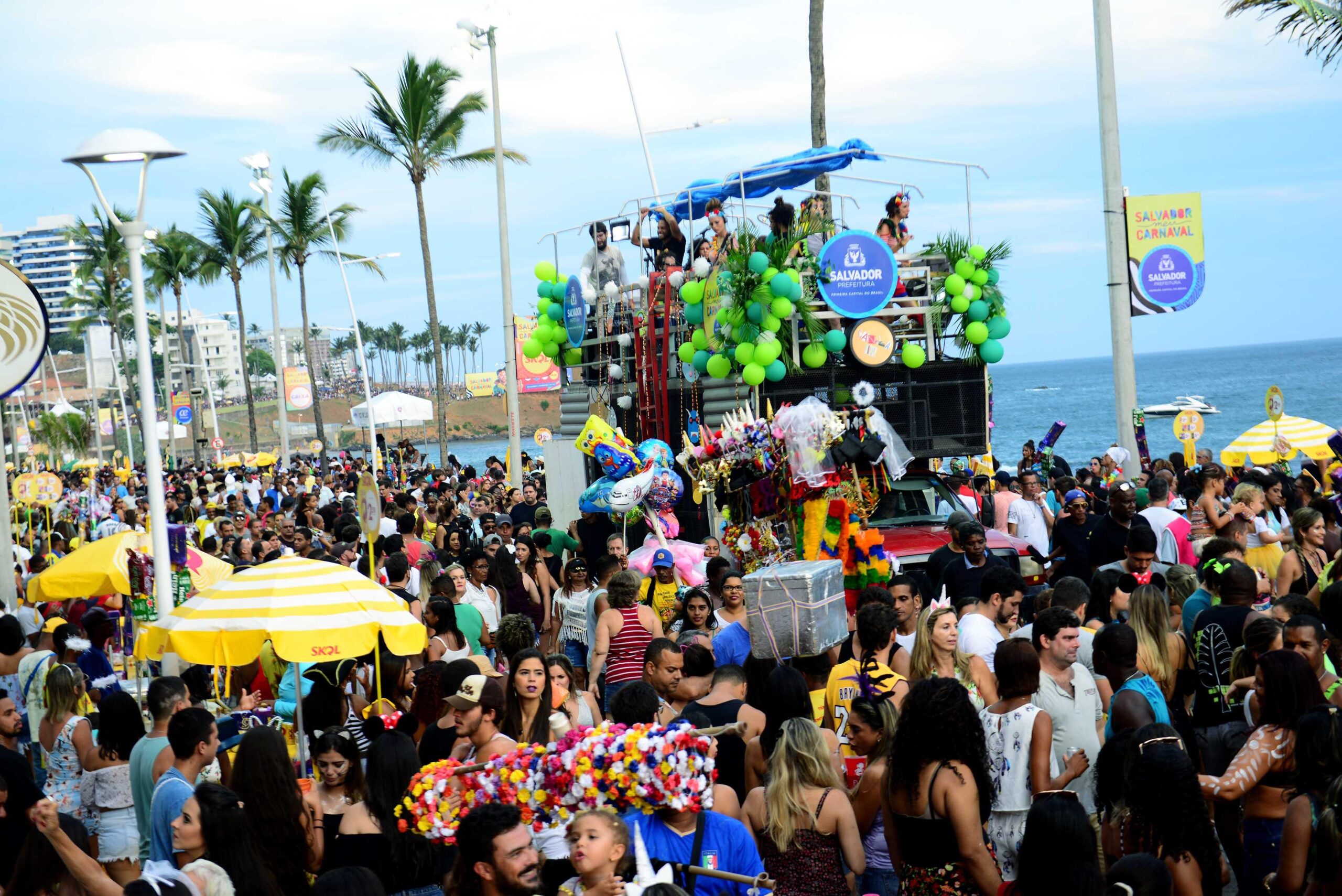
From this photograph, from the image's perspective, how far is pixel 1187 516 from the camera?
1258cm

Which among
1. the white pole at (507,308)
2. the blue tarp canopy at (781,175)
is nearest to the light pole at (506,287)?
the white pole at (507,308)

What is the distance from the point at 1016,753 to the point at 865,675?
1089mm

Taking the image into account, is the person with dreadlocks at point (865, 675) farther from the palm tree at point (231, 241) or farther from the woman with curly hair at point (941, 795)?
the palm tree at point (231, 241)

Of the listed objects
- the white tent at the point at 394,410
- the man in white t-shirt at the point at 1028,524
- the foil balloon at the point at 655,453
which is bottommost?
the man in white t-shirt at the point at 1028,524

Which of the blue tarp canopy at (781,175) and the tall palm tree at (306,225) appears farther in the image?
the tall palm tree at (306,225)

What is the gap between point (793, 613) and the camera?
25.3 ft

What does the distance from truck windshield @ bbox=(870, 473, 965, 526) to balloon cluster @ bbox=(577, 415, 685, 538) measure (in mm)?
2143

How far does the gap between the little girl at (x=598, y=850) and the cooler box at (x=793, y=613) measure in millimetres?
3535

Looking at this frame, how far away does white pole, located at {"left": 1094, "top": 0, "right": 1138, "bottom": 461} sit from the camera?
14.7 meters

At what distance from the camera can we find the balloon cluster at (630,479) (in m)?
13.2

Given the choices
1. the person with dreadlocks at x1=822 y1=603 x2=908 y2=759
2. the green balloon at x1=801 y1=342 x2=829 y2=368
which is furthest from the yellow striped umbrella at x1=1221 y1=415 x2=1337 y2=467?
the person with dreadlocks at x1=822 y1=603 x2=908 y2=759

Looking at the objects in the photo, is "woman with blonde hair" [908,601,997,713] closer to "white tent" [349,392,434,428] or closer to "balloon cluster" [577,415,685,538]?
"balloon cluster" [577,415,685,538]

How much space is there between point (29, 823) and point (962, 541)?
6.38 metres

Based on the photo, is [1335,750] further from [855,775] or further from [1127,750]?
[855,775]
